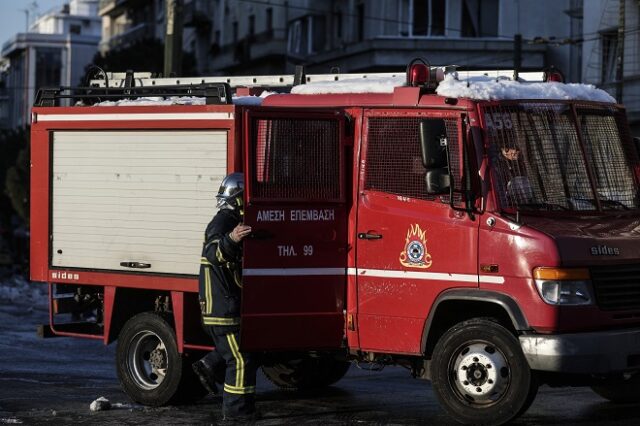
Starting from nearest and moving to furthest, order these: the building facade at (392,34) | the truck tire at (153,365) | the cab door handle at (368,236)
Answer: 1. the cab door handle at (368,236)
2. the truck tire at (153,365)
3. the building facade at (392,34)

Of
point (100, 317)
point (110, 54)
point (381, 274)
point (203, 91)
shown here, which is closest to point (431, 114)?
point (381, 274)

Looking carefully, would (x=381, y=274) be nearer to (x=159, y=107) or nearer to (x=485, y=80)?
(x=485, y=80)

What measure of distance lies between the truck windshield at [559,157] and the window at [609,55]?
833 inches

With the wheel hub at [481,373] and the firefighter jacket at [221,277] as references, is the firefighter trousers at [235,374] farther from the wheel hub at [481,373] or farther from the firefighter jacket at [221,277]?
the wheel hub at [481,373]

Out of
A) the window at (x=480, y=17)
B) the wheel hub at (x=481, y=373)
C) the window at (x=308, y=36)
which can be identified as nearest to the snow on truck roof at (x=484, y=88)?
the wheel hub at (x=481, y=373)

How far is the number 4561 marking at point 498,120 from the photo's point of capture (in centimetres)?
977

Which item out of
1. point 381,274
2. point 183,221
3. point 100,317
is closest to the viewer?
point 381,274

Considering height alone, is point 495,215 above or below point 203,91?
below

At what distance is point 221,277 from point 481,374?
2.06m

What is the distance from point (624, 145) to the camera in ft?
34.7

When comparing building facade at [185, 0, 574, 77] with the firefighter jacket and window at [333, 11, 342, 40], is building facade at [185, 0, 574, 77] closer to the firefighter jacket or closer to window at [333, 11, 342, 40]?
window at [333, 11, 342, 40]

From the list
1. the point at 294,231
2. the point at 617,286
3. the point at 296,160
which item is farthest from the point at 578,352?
the point at 296,160

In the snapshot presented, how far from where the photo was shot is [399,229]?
395 inches

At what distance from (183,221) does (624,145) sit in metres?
3.61
